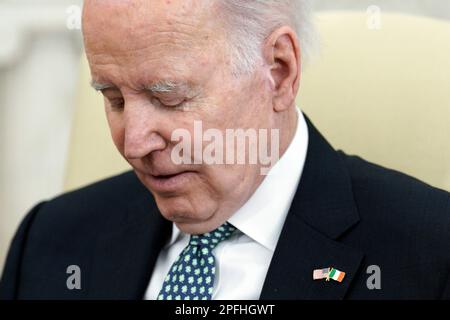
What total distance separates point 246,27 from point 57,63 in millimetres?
1952

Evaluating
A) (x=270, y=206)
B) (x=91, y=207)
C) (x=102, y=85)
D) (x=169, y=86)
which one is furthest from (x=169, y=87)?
(x=91, y=207)

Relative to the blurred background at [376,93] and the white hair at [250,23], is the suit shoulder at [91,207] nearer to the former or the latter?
the blurred background at [376,93]

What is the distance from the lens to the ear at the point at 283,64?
1476mm

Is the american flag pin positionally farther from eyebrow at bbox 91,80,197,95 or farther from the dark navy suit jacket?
eyebrow at bbox 91,80,197,95

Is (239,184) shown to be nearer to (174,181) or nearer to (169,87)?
(174,181)

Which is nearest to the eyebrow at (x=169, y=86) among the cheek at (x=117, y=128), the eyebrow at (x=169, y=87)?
the eyebrow at (x=169, y=87)

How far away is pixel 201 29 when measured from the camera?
141cm

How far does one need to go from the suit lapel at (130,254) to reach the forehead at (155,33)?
1.37ft

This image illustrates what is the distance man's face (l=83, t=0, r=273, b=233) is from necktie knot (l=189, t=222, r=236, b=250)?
0.32 feet

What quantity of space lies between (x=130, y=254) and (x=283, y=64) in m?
Answer: 0.49

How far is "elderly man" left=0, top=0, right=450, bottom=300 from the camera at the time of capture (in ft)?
4.65

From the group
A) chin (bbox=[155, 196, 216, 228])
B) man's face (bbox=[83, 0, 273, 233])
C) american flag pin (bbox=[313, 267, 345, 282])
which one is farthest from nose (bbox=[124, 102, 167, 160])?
american flag pin (bbox=[313, 267, 345, 282])

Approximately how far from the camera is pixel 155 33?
1405 mm

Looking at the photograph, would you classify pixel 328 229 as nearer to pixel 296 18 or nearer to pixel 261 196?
pixel 261 196
